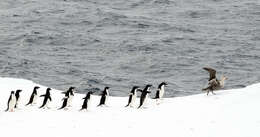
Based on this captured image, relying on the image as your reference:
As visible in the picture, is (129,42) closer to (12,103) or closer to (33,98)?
(33,98)

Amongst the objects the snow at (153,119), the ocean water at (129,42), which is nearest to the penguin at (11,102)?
the snow at (153,119)

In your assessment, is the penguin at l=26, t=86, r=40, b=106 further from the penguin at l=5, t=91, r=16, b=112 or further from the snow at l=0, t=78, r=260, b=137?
the penguin at l=5, t=91, r=16, b=112

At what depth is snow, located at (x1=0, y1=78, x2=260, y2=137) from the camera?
19641mm

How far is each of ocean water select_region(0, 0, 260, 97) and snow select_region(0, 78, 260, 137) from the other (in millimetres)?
13361

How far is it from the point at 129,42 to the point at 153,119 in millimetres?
29891

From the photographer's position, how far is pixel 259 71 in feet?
139

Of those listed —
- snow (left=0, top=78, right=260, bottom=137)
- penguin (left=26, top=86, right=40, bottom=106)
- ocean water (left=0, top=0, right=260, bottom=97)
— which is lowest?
snow (left=0, top=78, right=260, bottom=137)

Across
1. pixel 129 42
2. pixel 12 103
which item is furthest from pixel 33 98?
pixel 129 42

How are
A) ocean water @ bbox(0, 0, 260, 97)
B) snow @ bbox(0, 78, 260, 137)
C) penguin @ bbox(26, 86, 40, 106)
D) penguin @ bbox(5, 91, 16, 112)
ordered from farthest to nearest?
ocean water @ bbox(0, 0, 260, 97) < penguin @ bbox(26, 86, 40, 106) < penguin @ bbox(5, 91, 16, 112) < snow @ bbox(0, 78, 260, 137)

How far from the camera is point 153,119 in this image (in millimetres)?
21312

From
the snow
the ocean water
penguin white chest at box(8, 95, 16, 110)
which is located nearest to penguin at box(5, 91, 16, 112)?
penguin white chest at box(8, 95, 16, 110)

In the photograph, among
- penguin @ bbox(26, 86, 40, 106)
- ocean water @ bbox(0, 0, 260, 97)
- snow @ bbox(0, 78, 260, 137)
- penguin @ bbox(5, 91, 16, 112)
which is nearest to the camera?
snow @ bbox(0, 78, 260, 137)

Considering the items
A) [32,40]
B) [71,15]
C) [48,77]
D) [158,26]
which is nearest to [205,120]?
[48,77]

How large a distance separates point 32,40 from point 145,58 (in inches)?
433
